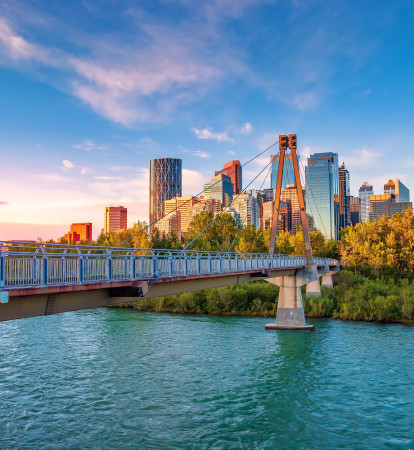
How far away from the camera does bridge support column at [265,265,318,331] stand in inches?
1720

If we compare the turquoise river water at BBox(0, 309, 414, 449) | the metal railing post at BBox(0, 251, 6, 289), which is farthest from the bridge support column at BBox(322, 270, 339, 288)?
the metal railing post at BBox(0, 251, 6, 289)

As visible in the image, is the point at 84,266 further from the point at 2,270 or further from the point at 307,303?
the point at 307,303

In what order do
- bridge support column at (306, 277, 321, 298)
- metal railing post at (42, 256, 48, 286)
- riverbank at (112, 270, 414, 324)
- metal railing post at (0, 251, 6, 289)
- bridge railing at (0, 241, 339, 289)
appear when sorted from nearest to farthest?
1. metal railing post at (0, 251, 6, 289)
2. bridge railing at (0, 241, 339, 289)
3. metal railing post at (42, 256, 48, 286)
4. riverbank at (112, 270, 414, 324)
5. bridge support column at (306, 277, 321, 298)

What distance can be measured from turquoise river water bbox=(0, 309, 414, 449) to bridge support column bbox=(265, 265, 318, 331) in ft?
11.1

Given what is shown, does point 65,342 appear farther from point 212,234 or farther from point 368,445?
point 212,234

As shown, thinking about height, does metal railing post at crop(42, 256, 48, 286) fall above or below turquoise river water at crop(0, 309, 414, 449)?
above

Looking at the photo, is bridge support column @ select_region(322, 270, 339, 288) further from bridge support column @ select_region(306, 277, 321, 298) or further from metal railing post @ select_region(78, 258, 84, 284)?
metal railing post @ select_region(78, 258, 84, 284)

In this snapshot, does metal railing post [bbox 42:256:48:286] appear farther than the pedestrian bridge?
Yes

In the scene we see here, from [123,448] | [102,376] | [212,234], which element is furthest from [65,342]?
[212,234]

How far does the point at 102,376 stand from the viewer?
25500 mm

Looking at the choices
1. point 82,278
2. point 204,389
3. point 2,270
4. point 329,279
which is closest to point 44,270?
point 2,270

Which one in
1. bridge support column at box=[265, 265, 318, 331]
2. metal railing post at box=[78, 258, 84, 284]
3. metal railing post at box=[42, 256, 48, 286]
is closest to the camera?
metal railing post at box=[42, 256, 48, 286]

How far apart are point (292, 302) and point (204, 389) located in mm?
23641

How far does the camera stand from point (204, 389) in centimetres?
2328
